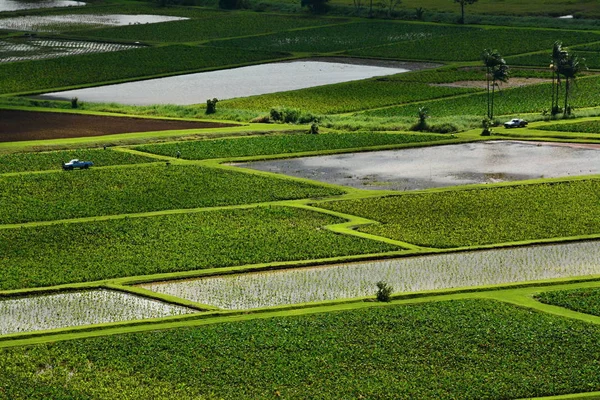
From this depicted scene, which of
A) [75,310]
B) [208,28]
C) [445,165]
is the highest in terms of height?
[208,28]

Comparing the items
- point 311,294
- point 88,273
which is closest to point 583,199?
point 311,294

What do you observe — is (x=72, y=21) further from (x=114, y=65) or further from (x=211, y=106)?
(x=211, y=106)

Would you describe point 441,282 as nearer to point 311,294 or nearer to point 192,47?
point 311,294

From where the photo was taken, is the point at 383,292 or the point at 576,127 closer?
the point at 383,292

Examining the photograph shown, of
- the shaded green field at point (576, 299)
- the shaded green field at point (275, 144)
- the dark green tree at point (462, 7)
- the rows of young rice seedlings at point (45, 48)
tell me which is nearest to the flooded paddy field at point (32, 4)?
the rows of young rice seedlings at point (45, 48)

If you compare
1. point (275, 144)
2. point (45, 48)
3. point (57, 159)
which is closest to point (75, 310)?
point (57, 159)

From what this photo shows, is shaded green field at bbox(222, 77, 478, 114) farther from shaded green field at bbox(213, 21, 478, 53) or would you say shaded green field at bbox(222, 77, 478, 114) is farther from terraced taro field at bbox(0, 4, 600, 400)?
shaded green field at bbox(213, 21, 478, 53)

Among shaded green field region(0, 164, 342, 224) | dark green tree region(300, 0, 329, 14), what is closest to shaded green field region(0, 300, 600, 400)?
shaded green field region(0, 164, 342, 224)

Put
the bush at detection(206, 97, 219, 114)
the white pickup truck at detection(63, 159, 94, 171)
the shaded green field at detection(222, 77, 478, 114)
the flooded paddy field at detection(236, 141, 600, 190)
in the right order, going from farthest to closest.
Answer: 1. the shaded green field at detection(222, 77, 478, 114)
2. the bush at detection(206, 97, 219, 114)
3. the white pickup truck at detection(63, 159, 94, 171)
4. the flooded paddy field at detection(236, 141, 600, 190)
